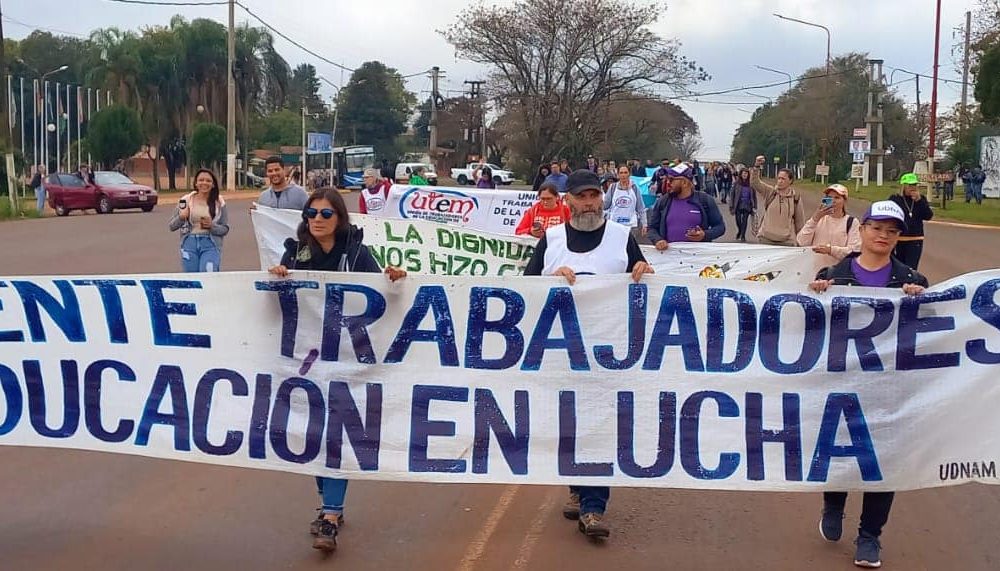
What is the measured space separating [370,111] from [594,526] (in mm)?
113687

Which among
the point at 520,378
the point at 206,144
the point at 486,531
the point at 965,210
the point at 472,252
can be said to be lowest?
the point at 486,531

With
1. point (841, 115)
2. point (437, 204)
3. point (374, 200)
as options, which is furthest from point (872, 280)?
point (841, 115)

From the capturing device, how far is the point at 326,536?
494 cm

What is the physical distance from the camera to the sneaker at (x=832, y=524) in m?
5.28

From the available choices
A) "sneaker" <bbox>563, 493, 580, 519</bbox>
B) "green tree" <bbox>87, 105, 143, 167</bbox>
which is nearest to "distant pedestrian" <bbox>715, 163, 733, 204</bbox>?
"green tree" <bbox>87, 105, 143, 167</bbox>

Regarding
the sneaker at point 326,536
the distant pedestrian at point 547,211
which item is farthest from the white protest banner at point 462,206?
the sneaker at point 326,536

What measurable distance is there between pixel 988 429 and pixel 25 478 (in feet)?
16.1

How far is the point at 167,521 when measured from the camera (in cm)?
553

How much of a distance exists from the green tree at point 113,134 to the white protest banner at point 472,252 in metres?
49.9

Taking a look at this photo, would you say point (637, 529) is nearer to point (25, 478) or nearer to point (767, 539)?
point (767, 539)

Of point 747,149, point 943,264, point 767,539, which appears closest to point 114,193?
point 943,264

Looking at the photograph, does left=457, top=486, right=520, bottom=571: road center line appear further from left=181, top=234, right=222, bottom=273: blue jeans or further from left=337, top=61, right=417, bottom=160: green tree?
left=337, top=61, right=417, bottom=160: green tree

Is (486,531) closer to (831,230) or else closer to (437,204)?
(831,230)

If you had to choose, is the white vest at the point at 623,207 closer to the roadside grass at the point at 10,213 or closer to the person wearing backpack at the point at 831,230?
the person wearing backpack at the point at 831,230
